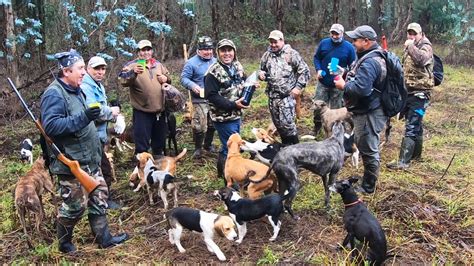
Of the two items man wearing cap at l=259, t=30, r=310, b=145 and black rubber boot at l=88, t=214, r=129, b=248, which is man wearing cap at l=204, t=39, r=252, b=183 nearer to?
man wearing cap at l=259, t=30, r=310, b=145

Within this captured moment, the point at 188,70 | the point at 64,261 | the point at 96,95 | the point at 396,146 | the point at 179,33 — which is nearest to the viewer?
the point at 64,261

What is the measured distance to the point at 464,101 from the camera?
13.1m

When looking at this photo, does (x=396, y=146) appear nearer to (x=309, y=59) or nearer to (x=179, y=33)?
(x=309, y=59)

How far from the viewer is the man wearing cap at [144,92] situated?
6.57 m

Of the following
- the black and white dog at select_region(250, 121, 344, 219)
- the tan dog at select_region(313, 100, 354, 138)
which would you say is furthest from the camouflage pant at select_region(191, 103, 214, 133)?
the black and white dog at select_region(250, 121, 344, 219)

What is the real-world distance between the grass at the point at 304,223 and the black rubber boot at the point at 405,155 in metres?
0.13

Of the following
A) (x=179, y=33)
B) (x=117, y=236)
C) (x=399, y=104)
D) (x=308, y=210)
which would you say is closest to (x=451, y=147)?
(x=399, y=104)

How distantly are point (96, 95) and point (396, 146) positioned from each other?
5955mm

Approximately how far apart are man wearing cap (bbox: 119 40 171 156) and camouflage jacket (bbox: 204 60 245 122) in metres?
1.03

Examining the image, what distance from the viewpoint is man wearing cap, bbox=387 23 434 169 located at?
23.7 feet

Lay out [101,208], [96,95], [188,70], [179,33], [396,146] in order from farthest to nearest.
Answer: [179,33]
[396,146]
[188,70]
[96,95]
[101,208]

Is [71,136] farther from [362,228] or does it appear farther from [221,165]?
[362,228]

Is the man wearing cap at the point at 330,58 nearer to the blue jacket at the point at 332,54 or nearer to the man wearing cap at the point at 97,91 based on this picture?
the blue jacket at the point at 332,54

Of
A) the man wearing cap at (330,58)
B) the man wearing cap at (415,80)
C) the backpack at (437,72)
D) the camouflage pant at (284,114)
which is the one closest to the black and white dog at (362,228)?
the camouflage pant at (284,114)
